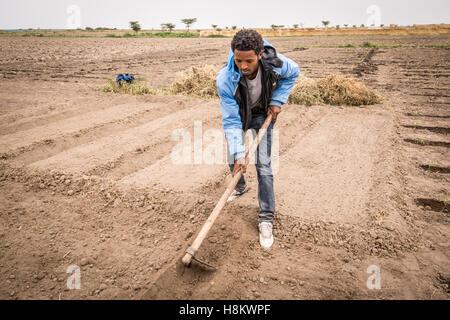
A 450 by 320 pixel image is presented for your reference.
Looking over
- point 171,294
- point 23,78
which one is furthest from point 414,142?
point 23,78

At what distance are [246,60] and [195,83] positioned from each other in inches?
216

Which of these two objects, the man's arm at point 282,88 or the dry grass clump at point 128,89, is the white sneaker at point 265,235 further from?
the dry grass clump at point 128,89

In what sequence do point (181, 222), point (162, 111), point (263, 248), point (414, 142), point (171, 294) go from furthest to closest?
point (162, 111) → point (414, 142) → point (181, 222) → point (263, 248) → point (171, 294)


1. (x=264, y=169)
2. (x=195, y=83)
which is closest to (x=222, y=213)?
(x=264, y=169)

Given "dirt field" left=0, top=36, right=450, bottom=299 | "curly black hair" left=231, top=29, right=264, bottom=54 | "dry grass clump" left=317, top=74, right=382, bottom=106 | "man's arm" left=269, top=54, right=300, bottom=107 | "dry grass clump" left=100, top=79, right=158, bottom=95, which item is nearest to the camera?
"curly black hair" left=231, top=29, right=264, bottom=54

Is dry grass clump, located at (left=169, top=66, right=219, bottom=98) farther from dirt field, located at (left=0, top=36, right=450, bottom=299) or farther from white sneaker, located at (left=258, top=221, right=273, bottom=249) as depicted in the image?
white sneaker, located at (left=258, top=221, right=273, bottom=249)

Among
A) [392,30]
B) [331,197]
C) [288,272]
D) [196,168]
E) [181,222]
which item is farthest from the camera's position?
[392,30]

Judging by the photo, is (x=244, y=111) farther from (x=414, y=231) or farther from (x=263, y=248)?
(x=414, y=231)

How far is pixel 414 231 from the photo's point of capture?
241cm

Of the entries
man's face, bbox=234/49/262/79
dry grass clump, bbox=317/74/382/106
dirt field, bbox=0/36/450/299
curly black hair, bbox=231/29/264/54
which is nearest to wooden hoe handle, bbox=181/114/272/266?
dirt field, bbox=0/36/450/299

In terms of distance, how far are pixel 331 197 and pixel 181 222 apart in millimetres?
1519

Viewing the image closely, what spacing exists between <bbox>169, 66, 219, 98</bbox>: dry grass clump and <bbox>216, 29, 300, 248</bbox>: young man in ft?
15.7

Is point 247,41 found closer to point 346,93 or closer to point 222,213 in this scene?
point 222,213

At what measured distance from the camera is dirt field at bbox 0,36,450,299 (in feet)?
6.59
